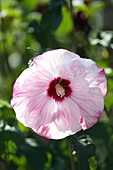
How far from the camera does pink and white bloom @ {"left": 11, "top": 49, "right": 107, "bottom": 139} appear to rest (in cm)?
51

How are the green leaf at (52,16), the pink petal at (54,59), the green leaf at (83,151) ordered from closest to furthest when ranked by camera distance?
the pink petal at (54,59) → the green leaf at (83,151) → the green leaf at (52,16)

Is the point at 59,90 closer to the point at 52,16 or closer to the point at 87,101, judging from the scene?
the point at 87,101

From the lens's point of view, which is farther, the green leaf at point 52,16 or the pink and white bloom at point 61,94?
the green leaf at point 52,16

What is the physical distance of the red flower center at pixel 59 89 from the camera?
1.86 feet

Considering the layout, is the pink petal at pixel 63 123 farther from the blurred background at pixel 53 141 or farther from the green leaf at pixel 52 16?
the green leaf at pixel 52 16

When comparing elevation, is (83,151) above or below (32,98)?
below

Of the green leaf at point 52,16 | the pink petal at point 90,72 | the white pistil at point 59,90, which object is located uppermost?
the green leaf at point 52,16

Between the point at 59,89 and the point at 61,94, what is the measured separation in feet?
0.04

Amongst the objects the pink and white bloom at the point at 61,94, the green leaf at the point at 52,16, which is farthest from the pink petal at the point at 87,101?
the green leaf at the point at 52,16

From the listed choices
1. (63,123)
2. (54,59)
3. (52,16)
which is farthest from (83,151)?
(52,16)

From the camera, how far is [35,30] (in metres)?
0.94

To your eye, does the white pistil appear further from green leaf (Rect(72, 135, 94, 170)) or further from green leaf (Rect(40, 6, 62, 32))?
green leaf (Rect(40, 6, 62, 32))

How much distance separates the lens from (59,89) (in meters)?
0.58

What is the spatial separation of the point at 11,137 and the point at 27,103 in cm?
26
